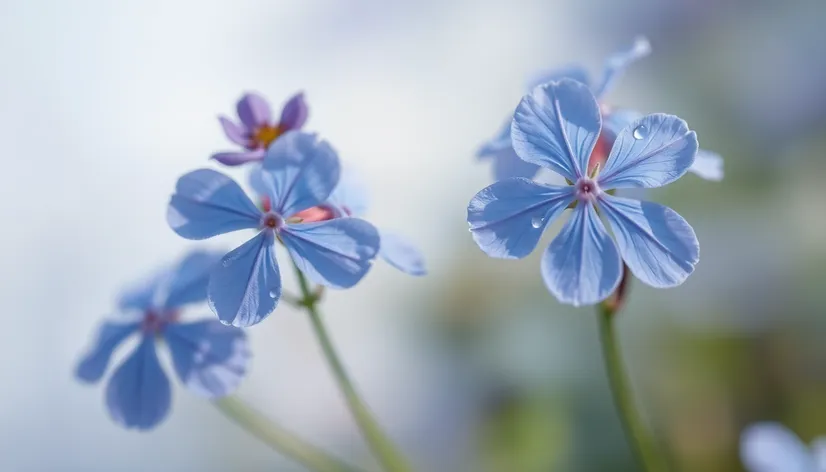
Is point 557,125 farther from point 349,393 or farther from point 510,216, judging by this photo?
point 349,393

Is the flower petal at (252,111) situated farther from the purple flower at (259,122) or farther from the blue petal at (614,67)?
the blue petal at (614,67)

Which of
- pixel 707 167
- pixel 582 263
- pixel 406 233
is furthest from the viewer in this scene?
pixel 406 233

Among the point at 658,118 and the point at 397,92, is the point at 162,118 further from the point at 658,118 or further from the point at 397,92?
the point at 658,118

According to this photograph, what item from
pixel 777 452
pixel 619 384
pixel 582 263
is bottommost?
pixel 777 452

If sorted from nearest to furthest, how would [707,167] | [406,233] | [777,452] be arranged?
[707,167] < [777,452] < [406,233]

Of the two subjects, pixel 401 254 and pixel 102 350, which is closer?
pixel 401 254

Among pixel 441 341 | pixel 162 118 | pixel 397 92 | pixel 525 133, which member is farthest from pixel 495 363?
pixel 525 133

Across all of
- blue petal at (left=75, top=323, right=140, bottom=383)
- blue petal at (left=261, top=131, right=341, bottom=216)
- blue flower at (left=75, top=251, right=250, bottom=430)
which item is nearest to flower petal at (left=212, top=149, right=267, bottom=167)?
blue petal at (left=261, top=131, right=341, bottom=216)

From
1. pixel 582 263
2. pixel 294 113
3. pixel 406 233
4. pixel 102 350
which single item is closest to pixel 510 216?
pixel 582 263
